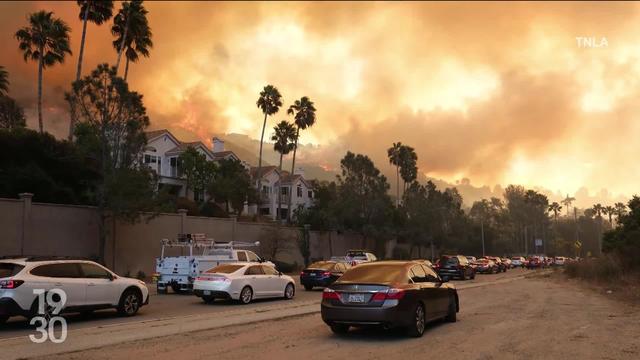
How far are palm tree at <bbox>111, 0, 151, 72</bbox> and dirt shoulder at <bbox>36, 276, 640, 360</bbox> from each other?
41799mm

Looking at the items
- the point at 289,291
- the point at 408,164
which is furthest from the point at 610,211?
the point at 289,291

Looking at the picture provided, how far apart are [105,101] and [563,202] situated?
531ft

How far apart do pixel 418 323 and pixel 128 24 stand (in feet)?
150

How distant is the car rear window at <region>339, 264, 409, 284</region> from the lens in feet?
37.2

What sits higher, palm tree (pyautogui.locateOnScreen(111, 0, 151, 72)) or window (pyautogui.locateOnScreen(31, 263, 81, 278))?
palm tree (pyautogui.locateOnScreen(111, 0, 151, 72))

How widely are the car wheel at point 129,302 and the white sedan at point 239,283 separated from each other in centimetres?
335

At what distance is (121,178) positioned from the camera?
1232 inches

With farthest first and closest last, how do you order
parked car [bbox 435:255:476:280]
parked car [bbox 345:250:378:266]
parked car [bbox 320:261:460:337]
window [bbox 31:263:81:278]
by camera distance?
parked car [bbox 435:255:476:280] < parked car [bbox 345:250:378:266] < window [bbox 31:263:81:278] < parked car [bbox 320:261:460:337]

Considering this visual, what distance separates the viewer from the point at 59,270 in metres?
13.5

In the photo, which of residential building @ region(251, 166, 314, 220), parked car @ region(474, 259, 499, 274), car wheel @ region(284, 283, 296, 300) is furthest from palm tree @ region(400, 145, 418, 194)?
car wheel @ region(284, 283, 296, 300)

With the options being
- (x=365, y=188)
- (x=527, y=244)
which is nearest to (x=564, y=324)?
(x=365, y=188)

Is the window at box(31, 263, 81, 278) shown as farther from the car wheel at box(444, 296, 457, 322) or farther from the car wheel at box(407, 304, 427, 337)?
the car wheel at box(444, 296, 457, 322)

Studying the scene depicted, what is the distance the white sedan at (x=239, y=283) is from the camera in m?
18.4

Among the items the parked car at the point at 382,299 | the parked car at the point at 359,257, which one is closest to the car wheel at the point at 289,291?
the parked car at the point at 382,299
